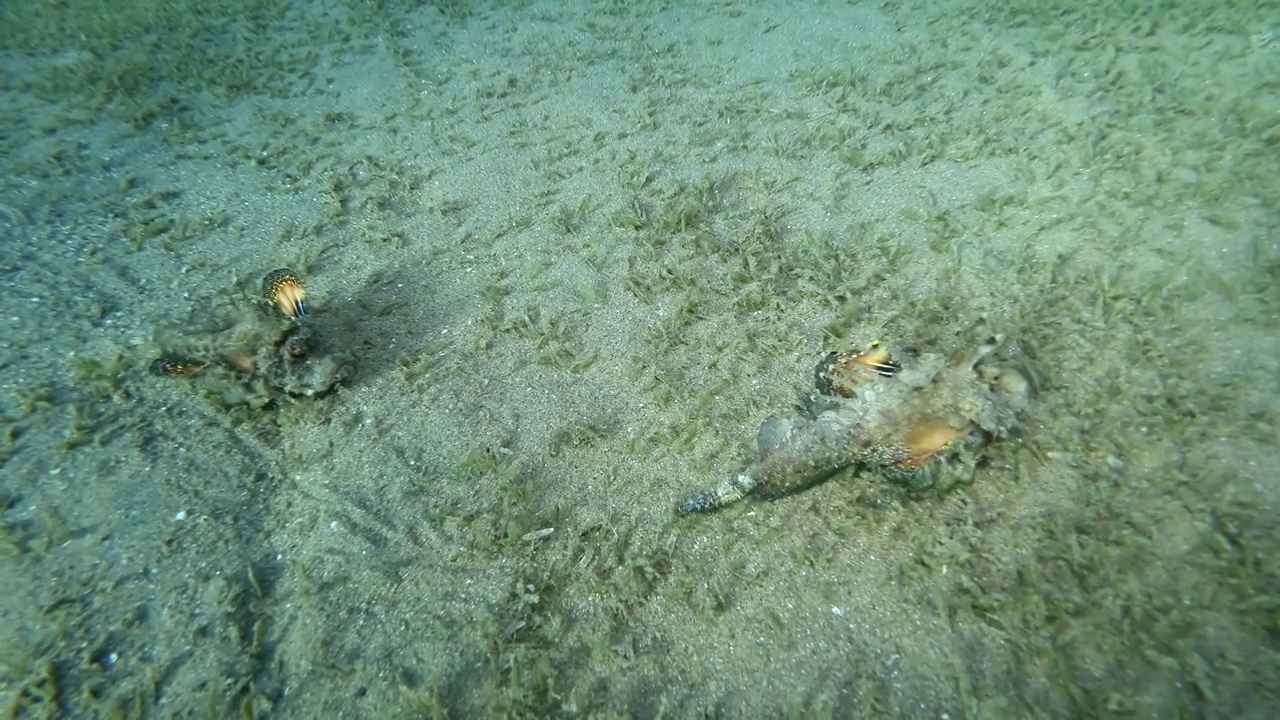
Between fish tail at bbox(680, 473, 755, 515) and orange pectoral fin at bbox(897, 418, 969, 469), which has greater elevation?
orange pectoral fin at bbox(897, 418, 969, 469)

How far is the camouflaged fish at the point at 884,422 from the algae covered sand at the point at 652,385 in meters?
0.17

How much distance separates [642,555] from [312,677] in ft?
5.26

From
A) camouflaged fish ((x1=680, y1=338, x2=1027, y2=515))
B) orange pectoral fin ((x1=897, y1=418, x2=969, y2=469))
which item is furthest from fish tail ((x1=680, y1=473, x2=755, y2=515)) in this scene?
orange pectoral fin ((x1=897, y1=418, x2=969, y2=469))

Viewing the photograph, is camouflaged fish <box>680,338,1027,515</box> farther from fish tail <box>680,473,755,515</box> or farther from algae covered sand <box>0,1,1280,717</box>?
algae covered sand <box>0,1,1280,717</box>

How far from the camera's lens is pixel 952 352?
3.54 meters

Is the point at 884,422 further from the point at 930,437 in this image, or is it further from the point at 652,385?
the point at 652,385

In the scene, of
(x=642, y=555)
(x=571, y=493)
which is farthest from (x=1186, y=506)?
(x=571, y=493)

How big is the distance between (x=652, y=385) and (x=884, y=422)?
1.41 m

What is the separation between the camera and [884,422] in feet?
9.75

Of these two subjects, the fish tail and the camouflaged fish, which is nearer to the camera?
the camouflaged fish

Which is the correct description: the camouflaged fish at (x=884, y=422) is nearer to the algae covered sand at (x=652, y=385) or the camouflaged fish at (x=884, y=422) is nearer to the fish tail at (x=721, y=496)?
the fish tail at (x=721, y=496)

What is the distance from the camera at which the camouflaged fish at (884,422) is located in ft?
9.55

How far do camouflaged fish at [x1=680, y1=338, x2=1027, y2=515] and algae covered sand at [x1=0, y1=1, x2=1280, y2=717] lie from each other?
0.17m

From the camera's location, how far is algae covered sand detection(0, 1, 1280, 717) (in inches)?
109
